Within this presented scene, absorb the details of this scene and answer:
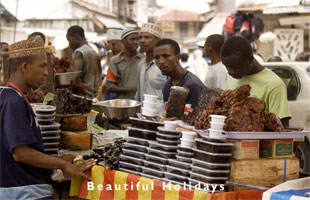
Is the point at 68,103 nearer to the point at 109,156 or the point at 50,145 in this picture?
the point at 50,145

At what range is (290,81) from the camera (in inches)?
313

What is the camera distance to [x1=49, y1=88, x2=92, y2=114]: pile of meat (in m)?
4.52

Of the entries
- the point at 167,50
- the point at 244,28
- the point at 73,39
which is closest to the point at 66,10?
the point at 244,28

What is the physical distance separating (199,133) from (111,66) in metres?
4.20

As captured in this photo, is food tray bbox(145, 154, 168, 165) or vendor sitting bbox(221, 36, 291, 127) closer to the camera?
food tray bbox(145, 154, 168, 165)

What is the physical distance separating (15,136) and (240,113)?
1.42 metres

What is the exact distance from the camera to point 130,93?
695cm

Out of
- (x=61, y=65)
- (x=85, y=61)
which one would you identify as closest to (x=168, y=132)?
(x=61, y=65)

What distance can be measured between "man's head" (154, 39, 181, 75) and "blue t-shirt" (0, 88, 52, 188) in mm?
1724

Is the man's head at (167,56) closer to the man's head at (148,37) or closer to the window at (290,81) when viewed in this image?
the man's head at (148,37)

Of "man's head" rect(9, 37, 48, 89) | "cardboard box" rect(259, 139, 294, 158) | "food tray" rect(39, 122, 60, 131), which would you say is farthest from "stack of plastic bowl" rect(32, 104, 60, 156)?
"cardboard box" rect(259, 139, 294, 158)

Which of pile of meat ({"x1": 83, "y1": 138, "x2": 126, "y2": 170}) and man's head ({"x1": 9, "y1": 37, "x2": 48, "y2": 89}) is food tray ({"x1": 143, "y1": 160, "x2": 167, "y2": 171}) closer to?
pile of meat ({"x1": 83, "y1": 138, "x2": 126, "y2": 170})

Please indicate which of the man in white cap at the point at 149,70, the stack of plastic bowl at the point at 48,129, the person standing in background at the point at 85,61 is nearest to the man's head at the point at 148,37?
the man in white cap at the point at 149,70

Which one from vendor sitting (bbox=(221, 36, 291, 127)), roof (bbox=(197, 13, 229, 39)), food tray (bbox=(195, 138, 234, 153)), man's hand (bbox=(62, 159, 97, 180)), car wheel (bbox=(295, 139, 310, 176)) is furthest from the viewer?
roof (bbox=(197, 13, 229, 39))
